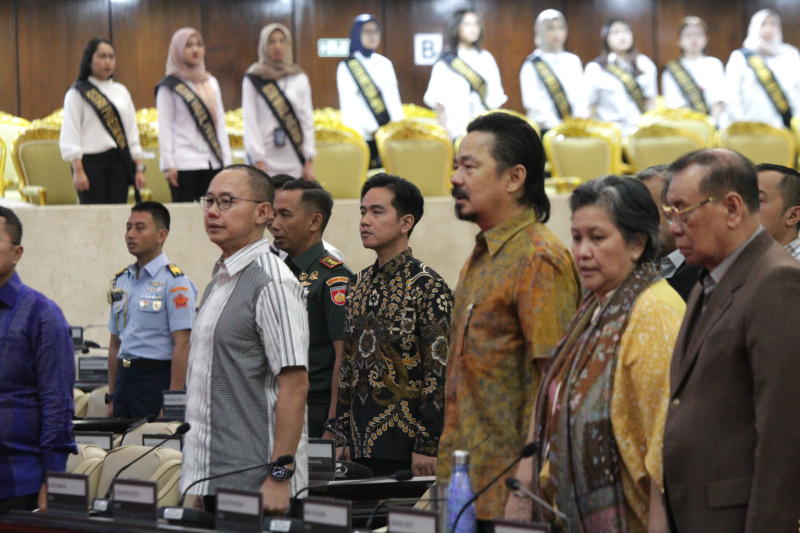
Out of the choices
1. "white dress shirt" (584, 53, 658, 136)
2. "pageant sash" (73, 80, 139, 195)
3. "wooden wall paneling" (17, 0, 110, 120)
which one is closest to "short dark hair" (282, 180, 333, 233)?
"pageant sash" (73, 80, 139, 195)

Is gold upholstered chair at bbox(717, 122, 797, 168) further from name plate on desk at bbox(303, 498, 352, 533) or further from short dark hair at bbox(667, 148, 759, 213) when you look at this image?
name plate on desk at bbox(303, 498, 352, 533)

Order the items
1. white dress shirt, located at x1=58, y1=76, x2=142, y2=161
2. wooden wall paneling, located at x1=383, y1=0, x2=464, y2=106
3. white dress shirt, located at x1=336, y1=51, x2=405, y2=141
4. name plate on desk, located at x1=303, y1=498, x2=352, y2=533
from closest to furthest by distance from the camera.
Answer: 1. name plate on desk, located at x1=303, y1=498, x2=352, y2=533
2. white dress shirt, located at x1=58, y1=76, x2=142, y2=161
3. white dress shirt, located at x1=336, y1=51, x2=405, y2=141
4. wooden wall paneling, located at x1=383, y1=0, x2=464, y2=106

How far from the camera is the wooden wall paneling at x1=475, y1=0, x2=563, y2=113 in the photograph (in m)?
8.84

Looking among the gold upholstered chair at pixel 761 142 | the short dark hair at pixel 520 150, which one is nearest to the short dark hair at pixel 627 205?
the short dark hair at pixel 520 150

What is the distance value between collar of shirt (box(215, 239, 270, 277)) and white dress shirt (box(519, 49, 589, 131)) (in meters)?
4.83

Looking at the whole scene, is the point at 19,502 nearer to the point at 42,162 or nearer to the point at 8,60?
the point at 42,162

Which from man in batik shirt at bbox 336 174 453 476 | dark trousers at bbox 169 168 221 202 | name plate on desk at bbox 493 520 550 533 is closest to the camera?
name plate on desk at bbox 493 520 550 533

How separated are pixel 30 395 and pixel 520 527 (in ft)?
4.75

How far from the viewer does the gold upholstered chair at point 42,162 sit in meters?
5.71

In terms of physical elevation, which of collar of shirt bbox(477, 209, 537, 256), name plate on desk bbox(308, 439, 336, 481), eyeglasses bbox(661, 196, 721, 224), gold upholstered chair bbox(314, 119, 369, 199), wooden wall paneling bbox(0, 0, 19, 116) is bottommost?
name plate on desk bbox(308, 439, 336, 481)

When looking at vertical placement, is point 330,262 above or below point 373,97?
below

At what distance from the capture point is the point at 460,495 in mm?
1738

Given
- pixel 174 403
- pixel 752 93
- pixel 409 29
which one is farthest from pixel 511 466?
pixel 409 29

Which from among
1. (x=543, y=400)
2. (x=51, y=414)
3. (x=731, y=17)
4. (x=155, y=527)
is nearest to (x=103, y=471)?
(x=51, y=414)
